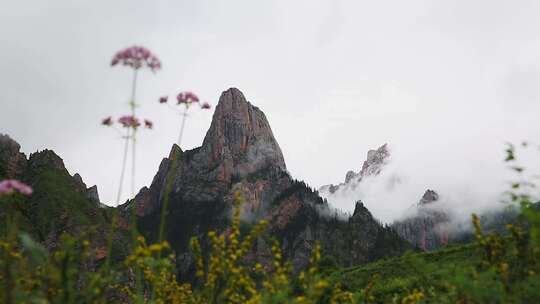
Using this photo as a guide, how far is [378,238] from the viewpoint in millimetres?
197125

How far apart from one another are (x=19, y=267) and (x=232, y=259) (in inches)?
99.6

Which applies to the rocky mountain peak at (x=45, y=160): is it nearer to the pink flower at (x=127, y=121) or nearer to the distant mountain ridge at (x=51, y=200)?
the distant mountain ridge at (x=51, y=200)

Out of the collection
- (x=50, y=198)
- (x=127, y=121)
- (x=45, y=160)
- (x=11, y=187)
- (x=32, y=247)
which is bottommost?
(x=32, y=247)

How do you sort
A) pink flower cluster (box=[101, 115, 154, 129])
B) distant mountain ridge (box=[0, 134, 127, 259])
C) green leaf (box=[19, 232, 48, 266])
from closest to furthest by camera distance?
1. green leaf (box=[19, 232, 48, 266])
2. pink flower cluster (box=[101, 115, 154, 129])
3. distant mountain ridge (box=[0, 134, 127, 259])

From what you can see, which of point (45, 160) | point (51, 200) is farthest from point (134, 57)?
point (45, 160)

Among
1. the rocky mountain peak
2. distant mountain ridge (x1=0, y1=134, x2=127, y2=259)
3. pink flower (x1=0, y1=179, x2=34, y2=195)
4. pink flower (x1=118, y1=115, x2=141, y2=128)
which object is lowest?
pink flower (x1=0, y1=179, x2=34, y2=195)

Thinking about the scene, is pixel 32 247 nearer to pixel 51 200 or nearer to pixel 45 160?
pixel 51 200

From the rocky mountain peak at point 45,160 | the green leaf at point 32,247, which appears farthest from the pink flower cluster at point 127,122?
the rocky mountain peak at point 45,160

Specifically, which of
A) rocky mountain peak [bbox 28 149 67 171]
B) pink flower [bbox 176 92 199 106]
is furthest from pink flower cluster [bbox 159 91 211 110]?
rocky mountain peak [bbox 28 149 67 171]

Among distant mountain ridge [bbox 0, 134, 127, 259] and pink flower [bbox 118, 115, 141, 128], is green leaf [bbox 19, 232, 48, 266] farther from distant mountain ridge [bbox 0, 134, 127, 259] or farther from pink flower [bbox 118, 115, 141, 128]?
distant mountain ridge [bbox 0, 134, 127, 259]

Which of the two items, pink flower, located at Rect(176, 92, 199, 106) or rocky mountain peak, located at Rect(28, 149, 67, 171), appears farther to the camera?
rocky mountain peak, located at Rect(28, 149, 67, 171)

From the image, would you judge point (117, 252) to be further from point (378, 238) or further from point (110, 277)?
point (378, 238)

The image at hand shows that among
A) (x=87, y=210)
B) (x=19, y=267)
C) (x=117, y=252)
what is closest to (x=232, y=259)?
(x=19, y=267)

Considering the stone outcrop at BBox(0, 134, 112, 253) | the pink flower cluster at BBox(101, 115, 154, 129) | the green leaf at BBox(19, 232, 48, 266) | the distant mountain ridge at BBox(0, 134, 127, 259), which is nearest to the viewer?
the green leaf at BBox(19, 232, 48, 266)
